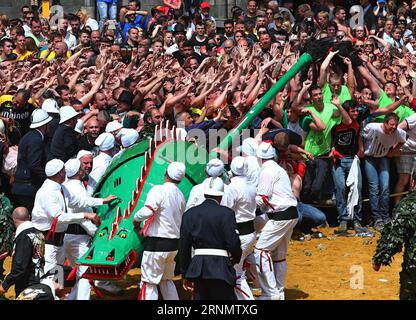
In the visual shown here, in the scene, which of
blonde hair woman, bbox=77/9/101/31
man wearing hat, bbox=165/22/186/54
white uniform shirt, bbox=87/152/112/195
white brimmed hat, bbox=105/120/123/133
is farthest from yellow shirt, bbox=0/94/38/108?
blonde hair woman, bbox=77/9/101/31

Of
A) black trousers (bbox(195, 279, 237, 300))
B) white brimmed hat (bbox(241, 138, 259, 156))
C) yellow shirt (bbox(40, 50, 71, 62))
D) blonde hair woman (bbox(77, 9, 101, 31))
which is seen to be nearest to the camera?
black trousers (bbox(195, 279, 237, 300))

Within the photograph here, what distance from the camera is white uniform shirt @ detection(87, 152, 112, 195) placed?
43.6ft

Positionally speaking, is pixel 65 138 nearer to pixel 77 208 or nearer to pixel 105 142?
pixel 105 142

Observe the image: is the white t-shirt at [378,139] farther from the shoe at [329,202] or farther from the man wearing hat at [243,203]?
the man wearing hat at [243,203]

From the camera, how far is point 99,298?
42.3 feet

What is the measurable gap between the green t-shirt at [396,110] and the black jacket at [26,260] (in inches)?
272

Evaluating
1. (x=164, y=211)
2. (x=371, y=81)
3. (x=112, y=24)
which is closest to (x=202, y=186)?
(x=164, y=211)

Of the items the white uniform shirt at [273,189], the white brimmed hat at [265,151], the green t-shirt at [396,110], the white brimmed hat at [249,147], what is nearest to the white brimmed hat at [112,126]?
the white brimmed hat at [249,147]

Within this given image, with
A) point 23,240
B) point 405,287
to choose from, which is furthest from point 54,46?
point 405,287

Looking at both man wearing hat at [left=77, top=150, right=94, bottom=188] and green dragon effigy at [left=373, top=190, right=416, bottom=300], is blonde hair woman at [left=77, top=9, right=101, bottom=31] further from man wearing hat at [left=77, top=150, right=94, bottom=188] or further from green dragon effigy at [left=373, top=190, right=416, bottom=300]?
green dragon effigy at [left=373, top=190, right=416, bottom=300]

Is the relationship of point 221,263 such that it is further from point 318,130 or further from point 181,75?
point 181,75

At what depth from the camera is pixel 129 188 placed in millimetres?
→ 12398

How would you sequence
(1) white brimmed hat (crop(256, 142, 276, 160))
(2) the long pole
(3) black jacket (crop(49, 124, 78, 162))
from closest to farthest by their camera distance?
(1) white brimmed hat (crop(256, 142, 276, 160))
(2) the long pole
(3) black jacket (crop(49, 124, 78, 162))

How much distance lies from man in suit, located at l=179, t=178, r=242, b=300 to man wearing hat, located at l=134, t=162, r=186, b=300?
0.84 metres
